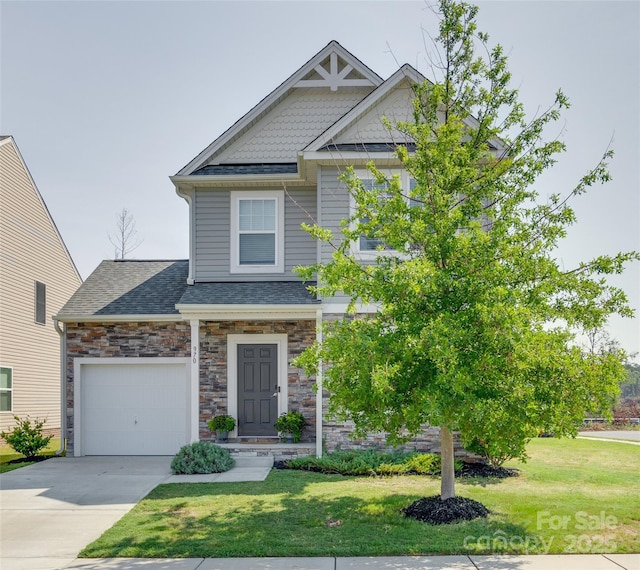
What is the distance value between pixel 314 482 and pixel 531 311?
5.00 meters

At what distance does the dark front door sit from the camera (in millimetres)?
13883

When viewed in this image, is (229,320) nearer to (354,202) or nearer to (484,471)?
(354,202)

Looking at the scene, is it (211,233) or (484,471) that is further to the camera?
(211,233)

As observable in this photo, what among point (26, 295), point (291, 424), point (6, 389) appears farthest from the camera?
point (26, 295)

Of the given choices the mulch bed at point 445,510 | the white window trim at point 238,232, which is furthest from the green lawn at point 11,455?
the mulch bed at point 445,510

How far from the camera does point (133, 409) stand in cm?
1456

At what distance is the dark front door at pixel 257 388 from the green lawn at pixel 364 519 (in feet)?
8.58

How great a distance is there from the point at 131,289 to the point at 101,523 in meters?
7.78

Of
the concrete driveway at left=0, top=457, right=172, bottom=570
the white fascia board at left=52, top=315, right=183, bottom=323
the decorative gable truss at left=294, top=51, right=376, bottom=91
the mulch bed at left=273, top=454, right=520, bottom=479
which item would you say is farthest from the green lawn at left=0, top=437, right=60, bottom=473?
the decorative gable truss at left=294, top=51, right=376, bottom=91

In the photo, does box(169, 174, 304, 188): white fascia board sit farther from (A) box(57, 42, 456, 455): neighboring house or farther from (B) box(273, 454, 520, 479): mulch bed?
(B) box(273, 454, 520, 479): mulch bed

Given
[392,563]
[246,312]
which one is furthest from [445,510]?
[246,312]

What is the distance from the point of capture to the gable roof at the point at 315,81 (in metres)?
14.6

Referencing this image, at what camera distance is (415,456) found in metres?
11.9

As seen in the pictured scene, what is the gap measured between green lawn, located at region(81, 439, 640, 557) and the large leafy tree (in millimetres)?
1013
